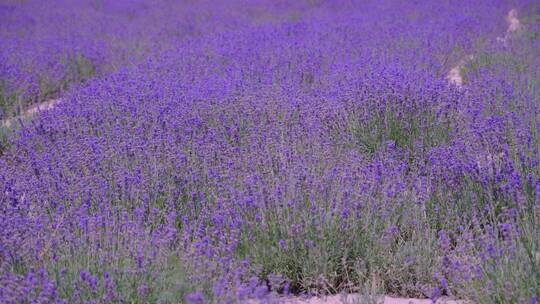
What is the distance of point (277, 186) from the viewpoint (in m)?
2.80

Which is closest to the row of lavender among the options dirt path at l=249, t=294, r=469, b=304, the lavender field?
the lavender field

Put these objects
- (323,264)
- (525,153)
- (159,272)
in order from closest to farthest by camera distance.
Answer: (159,272)
(323,264)
(525,153)

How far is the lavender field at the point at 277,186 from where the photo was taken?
7.77 ft

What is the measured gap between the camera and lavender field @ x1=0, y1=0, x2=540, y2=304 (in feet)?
7.77

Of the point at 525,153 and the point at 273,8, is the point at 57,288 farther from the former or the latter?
the point at 273,8

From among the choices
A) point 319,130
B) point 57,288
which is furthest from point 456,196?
point 57,288

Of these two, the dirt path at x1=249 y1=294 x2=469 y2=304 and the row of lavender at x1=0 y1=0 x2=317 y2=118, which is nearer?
the dirt path at x1=249 y1=294 x2=469 y2=304

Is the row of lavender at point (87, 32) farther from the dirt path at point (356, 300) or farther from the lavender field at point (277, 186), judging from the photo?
the dirt path at point (356, 300)

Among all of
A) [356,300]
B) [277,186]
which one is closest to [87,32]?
[277,186]

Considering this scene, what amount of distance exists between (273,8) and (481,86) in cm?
825

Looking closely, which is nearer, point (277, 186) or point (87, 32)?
point (277, 186)

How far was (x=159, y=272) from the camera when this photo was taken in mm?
2400

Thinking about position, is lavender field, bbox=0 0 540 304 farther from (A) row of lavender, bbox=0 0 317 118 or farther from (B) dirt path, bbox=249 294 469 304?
(A) row of lavender, bbox=0 0 317 118

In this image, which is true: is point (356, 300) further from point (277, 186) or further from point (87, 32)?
point (87, 32)
